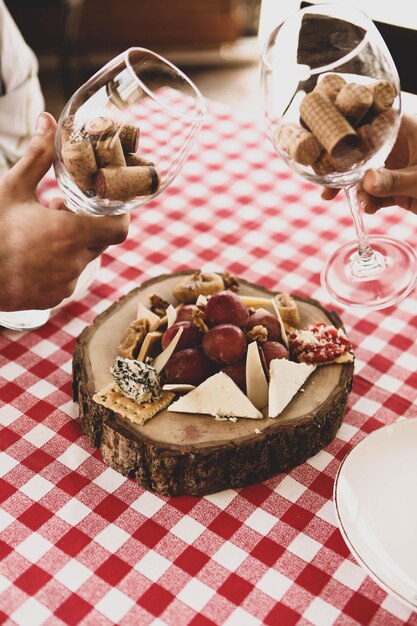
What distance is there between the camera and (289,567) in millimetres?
799

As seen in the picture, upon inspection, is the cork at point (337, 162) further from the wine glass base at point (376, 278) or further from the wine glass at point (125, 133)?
the wine glass base at point (376, 278)

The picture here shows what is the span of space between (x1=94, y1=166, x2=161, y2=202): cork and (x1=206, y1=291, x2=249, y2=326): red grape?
243 mm

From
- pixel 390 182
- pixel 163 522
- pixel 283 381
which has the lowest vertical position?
pixel 163 522

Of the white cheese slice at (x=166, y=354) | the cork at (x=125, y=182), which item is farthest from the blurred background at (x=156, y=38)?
the cork at (x=125, y=182)

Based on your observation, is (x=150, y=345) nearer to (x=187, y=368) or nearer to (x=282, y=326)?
(x=187, y=368)

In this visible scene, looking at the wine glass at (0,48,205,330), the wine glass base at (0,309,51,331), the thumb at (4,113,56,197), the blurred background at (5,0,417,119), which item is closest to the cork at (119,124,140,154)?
the wine glass at (0,48,205,330)

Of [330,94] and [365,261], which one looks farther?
[365,261]

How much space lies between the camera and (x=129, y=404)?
0.89m

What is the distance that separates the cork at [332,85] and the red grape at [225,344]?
33 cm

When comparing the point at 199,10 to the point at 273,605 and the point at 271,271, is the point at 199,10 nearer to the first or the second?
the point at 271,271

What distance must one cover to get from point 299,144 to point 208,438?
14.6 inches

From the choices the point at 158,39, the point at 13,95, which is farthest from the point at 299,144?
the point at 158,39

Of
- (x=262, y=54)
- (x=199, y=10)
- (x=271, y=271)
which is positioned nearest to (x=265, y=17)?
(x=271, y=271)

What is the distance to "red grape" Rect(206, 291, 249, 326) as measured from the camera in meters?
0.95
